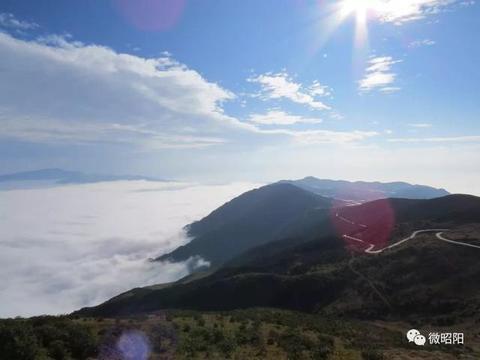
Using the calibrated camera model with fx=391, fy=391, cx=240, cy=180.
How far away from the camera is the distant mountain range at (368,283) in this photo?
61.8 metres

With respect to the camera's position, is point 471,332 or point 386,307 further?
point 386,307

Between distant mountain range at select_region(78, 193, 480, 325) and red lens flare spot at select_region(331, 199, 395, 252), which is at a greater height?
red lens flare spot at select_region(331, 199, 395, 252)

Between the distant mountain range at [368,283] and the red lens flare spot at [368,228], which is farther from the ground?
the red lens flare spot at [368,228]

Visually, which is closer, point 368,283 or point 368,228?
point 368,283

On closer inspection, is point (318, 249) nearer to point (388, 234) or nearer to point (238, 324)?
point (388, 234)

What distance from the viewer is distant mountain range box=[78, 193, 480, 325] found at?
61.8 meters

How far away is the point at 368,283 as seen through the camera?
7394cm

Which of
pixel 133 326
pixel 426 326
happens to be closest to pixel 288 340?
pixel 133 326

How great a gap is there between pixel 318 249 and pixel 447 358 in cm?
9950

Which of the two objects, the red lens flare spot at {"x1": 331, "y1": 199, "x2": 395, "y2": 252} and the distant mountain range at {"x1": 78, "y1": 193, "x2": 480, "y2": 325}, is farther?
the red lens flare spot at {"x1": 331, "y1": 199, "x2": 395, "y2": 252}

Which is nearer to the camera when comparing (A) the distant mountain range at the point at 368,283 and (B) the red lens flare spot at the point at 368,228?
(A) the distant mountain range at the point at 368,283

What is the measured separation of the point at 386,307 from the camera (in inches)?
2470

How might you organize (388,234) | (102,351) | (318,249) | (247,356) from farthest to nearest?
(318,249)
(388,234)
(247,356)
(102,351)

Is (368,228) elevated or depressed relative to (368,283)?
elevated
